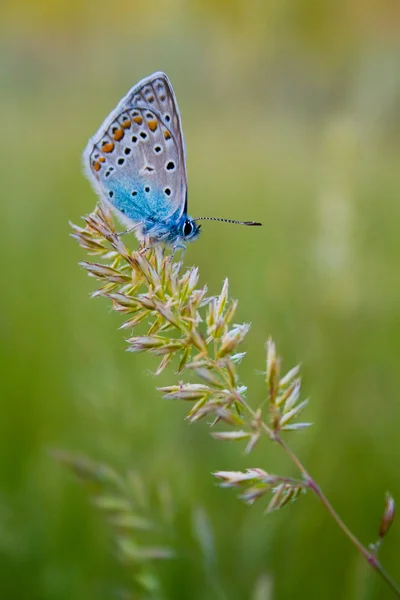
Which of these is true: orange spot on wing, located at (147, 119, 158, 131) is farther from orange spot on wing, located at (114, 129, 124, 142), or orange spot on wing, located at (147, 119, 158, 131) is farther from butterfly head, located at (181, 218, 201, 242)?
butterfly head, located at (181, 218, 201, 242)

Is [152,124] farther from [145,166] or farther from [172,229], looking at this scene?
[172,229]

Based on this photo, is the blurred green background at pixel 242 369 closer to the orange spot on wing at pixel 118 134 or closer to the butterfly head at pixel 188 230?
the butterfly head at pixel 188 230

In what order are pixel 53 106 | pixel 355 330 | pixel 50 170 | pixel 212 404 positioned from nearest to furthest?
1. pixel 212 404
2. pixel 355 330
3. pixel 50 170
4. pixel 53 106

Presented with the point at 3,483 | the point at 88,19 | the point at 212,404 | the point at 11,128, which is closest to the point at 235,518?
the point at 3,483

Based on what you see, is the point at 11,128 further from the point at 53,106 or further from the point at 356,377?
the point at 356,377

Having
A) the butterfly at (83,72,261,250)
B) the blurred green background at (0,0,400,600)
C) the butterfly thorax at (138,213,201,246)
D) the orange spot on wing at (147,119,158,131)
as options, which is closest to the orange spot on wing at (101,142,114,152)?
the butterfly at (83,72,261,250)

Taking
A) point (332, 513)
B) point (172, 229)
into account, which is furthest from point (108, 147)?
point (332, 513)

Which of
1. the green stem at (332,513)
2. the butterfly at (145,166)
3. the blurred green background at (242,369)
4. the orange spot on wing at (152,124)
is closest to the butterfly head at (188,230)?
the butterfly at (145,166)
